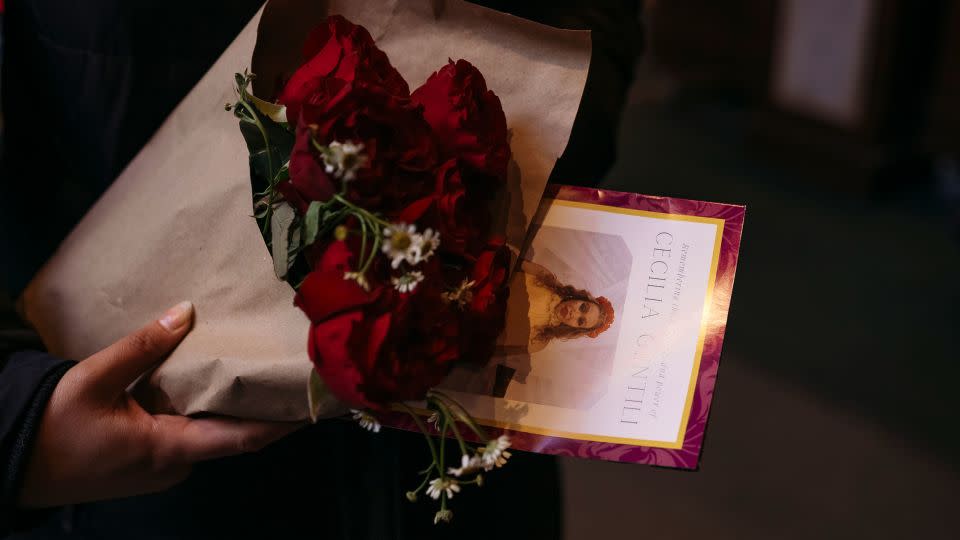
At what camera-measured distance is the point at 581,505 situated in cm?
189

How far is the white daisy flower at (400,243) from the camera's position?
54 centimetres

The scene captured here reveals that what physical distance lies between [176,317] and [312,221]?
211 mm

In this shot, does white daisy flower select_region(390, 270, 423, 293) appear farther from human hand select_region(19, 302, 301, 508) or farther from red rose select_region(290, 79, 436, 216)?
human hand select_region(19, 302, 301, 508)

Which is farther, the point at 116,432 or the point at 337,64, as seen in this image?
the point at 116,432

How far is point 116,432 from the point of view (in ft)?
2.30

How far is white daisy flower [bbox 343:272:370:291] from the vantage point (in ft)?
1.77

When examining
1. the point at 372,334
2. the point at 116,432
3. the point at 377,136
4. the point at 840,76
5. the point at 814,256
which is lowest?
the point at 116,432

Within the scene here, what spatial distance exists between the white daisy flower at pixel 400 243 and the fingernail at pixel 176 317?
9.6 inches

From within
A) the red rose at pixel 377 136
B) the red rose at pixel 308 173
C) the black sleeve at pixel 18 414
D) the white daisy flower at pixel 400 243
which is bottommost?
the black sleeve at pixel 18 414

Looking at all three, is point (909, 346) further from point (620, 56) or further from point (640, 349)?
point (640, 349)

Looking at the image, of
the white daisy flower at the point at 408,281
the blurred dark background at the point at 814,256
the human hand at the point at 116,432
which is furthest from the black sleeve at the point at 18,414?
the blurred dark background at the point at 814,256

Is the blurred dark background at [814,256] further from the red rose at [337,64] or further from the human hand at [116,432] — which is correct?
the red rose at [337,64]

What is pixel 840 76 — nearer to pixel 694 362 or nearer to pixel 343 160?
pixel 694 362

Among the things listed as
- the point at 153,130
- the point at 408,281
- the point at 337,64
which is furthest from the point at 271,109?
the point at 153,130
